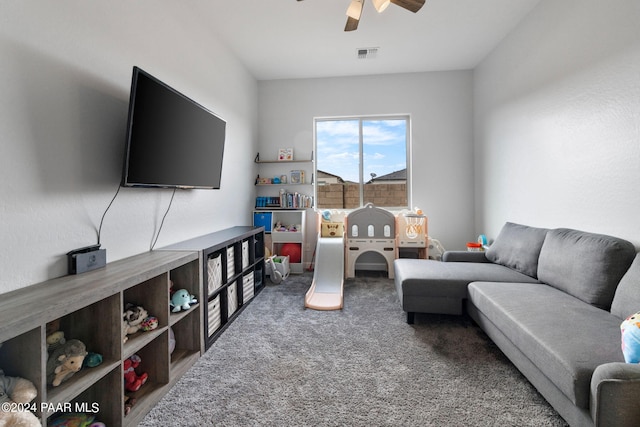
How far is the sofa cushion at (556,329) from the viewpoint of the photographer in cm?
109

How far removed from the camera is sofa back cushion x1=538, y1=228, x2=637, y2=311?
158cm

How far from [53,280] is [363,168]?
3.56 m

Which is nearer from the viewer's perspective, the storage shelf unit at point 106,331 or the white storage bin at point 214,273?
the storage shelf unit at point 106,331

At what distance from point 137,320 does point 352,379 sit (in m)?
1.25

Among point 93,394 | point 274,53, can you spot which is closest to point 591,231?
point 93,394

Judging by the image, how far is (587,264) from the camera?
5.55 ft

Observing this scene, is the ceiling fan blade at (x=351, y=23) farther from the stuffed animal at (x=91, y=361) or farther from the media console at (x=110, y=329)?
the stuffed animal at (x=91, y=361)

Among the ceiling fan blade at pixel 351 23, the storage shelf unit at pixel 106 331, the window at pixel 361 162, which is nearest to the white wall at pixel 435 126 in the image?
the window at pixel 361 162

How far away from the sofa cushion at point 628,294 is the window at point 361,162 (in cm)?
264

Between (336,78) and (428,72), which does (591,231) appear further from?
(336,78)

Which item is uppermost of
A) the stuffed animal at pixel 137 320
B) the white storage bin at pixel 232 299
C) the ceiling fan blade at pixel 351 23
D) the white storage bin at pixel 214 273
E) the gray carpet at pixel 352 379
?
the ceiling fan blade at pixel 351 23

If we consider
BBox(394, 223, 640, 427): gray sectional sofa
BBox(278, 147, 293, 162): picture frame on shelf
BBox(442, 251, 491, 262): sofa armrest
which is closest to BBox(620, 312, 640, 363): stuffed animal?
BBox(394, 223, 640, 427): gray sectional sofa

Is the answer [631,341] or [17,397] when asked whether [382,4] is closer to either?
[631,341]

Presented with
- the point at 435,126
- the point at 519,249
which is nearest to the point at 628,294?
the point at 519,249
